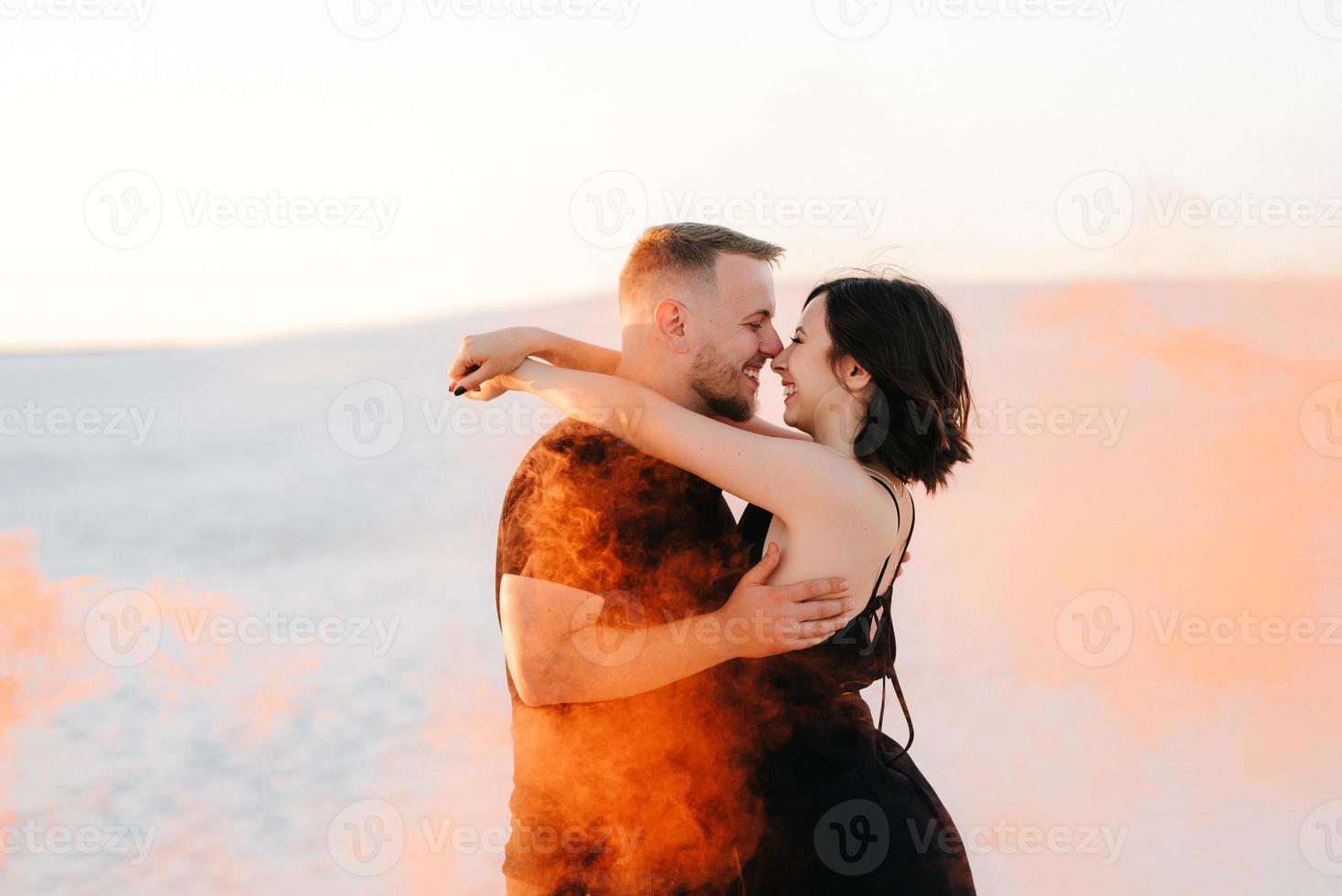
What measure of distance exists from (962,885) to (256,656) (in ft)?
33.2

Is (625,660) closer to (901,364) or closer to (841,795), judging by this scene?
(841,795)

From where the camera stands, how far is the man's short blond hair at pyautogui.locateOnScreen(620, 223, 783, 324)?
3.01 m

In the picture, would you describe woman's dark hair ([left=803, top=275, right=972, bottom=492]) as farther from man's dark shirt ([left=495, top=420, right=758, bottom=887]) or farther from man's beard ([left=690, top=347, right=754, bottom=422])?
man's dark shirt ([left=495, top=420, right=758, bottom=887])

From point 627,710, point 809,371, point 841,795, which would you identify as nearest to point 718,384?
point 809,371

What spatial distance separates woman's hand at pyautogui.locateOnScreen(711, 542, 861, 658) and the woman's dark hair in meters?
0.34

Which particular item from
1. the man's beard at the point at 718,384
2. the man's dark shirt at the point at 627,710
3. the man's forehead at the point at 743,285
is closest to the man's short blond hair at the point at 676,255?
the man's forehead at the point at 743,285

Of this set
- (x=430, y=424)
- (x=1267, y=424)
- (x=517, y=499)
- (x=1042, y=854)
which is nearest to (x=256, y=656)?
(x=430, y=424)

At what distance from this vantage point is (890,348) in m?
2.71

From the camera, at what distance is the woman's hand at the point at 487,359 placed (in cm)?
282

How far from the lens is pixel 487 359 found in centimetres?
282

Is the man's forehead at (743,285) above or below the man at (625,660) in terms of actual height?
above

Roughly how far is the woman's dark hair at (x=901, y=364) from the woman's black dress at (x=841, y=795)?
0.14 meters

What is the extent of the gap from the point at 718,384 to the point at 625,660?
737 millimetres

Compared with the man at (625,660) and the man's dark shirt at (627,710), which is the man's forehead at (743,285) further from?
the man's dark shirt at (627,710)
